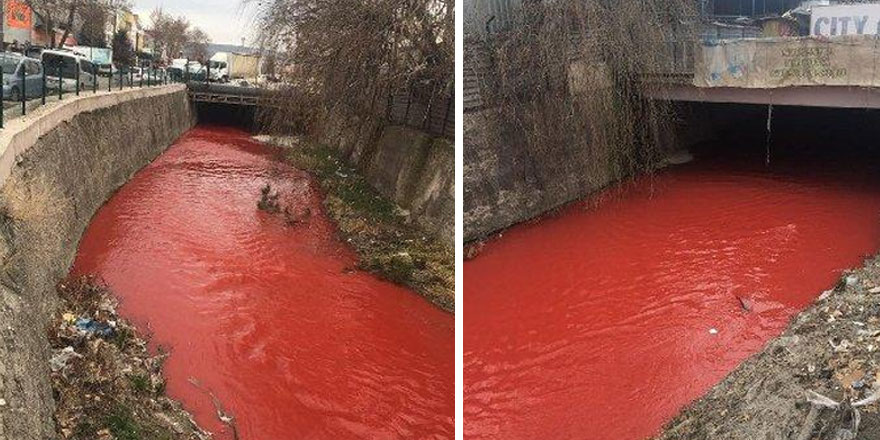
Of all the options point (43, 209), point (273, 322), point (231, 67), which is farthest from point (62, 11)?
point (273, 322)

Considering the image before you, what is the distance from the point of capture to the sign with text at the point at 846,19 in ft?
44.9

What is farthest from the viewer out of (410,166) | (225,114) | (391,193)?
(225,114)

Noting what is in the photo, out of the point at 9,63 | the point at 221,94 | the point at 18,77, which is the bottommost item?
the point at 18,77

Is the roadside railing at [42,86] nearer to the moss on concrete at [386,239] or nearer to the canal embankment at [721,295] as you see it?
the moss on concrete at [386,239]

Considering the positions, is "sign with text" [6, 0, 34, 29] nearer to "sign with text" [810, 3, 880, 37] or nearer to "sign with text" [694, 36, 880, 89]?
"sign with text" [694, 36, 880, 89]

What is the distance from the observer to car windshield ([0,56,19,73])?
9977 mm

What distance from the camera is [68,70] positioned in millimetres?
13281

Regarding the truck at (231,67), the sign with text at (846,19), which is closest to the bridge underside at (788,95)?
the sign with text at (846,19)

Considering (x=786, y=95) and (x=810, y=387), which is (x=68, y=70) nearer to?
(x=786, y=95)

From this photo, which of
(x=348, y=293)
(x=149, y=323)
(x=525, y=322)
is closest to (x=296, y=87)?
(x=348, y=293)

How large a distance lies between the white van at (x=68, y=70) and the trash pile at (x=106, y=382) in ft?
20.1

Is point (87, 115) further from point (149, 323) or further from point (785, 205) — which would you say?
Result: point (785, 205)

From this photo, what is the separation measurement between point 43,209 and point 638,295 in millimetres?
5832

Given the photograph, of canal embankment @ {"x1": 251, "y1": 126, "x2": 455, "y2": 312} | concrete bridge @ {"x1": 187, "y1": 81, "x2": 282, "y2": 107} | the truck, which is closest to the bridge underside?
canal embankment @ {"x1": 251, "y1": 126, "x2": 455, "y2": 312}
